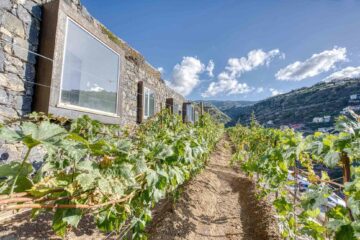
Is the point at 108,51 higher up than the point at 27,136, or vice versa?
the point at 108,51

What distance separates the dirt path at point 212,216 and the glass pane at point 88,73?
2.35m

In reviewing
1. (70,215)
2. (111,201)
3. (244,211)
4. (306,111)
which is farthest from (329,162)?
(306,111)

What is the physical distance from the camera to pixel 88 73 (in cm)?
378

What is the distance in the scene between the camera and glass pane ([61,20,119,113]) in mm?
3199

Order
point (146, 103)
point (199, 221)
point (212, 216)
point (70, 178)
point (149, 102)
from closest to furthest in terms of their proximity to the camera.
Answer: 1. point (70, 178)
2. point (199, 221)
3. point (212, 216)
4. point (146, 103)
5. point (149, 102)

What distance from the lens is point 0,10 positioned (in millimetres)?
2398

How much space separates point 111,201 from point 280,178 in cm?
227

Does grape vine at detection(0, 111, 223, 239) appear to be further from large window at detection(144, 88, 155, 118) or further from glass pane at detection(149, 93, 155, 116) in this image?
glass pane at detection(149, 93, 155, 116)

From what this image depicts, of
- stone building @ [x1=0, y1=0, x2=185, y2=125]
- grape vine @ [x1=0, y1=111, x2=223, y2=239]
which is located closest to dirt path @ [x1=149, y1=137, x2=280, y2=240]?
grape vine @ [x1=0, y1=111, x2=223, y2=239]

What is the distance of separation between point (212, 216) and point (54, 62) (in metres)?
3.52

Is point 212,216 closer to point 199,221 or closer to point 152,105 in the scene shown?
point 199,221

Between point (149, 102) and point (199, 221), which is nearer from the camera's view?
point (199, 221)

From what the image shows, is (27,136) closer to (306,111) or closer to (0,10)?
Result: (0,10)

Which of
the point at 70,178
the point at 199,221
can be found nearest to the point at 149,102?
the point at 199,221
